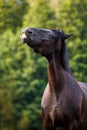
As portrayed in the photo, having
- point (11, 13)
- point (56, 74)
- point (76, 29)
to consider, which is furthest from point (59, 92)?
point (11, 13)

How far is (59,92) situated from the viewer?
26.6 feet

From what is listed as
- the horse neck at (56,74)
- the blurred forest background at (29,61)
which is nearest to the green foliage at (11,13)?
the blurred forest background at (29,61)

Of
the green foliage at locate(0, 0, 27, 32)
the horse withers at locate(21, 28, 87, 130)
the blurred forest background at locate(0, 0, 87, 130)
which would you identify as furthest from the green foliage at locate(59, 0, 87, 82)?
the horse withers at locate(21, 28, 87, 130)

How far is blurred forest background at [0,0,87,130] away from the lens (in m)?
38.0

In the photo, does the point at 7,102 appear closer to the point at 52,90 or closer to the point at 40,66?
the point at 40,66

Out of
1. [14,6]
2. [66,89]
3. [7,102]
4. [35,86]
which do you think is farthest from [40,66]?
[66,89]

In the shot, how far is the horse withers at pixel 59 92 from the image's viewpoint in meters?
7.98

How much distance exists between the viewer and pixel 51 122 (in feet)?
26.7

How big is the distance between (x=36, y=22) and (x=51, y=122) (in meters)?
35.2

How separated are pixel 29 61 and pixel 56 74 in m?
32.0

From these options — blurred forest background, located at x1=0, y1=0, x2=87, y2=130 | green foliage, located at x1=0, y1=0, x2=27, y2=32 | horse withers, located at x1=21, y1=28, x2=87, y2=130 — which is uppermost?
green foliage, located at x1=0, y1=0, x2=27, y2=32

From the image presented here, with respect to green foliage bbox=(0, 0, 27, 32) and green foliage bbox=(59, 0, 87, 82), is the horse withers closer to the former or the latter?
green foliage bbox=(59, 0, 87, 82)

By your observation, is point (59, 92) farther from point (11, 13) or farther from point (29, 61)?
point (11, 13)

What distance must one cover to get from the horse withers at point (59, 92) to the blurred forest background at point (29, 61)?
27719 millimetres
